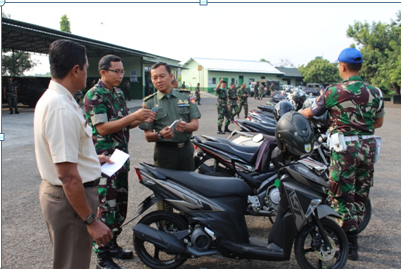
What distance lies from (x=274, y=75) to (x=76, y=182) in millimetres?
60791

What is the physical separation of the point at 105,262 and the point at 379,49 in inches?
1520

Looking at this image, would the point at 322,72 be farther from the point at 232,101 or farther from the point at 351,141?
the point at 351,141

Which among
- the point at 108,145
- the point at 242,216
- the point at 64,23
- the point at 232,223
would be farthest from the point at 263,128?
the point at 64,23

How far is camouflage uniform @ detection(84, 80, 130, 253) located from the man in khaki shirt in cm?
106

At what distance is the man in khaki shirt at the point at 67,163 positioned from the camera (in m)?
1.77

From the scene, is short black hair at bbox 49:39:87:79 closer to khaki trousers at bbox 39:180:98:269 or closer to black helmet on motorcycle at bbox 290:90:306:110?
khaki trousers at bbox 39:180:98:269

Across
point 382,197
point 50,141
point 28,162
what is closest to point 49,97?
point 50,141

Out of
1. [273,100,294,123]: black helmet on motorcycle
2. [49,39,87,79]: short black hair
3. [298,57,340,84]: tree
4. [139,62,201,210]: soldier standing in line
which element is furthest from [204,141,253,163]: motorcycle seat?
[298,57,340,84]: tree

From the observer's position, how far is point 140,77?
30734 mm

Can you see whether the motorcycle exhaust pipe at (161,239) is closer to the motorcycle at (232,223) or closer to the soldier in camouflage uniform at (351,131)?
the motorcycle at (232,223)

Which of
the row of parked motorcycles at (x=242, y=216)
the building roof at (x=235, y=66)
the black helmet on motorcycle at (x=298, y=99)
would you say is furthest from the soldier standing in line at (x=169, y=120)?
the building roof at (x=235, y=66)

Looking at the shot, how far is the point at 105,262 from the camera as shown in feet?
10.1

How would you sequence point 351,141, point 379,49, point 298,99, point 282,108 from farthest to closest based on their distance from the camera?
point 379,49 → point 298,99 → point 282,108 → point 351,141

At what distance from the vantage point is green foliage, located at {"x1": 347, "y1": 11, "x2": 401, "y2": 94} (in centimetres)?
2955
